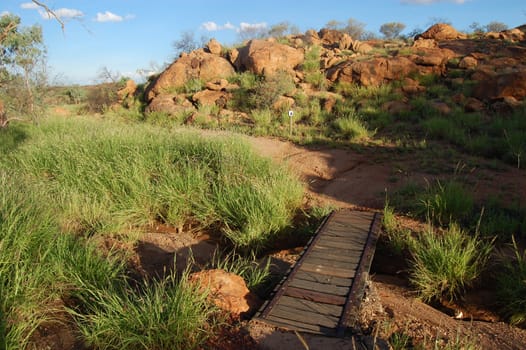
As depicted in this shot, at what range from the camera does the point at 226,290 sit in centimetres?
354

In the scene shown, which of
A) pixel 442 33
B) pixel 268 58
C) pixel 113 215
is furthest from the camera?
pixel 442 33

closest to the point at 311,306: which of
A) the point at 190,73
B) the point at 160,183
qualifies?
the point at 160,183

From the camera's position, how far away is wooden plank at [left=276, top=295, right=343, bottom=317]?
345 centimetres

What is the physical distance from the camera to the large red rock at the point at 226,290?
3418mm

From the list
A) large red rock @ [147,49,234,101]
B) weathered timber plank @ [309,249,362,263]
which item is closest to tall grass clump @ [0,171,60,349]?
weathered timber plank @ [309,249,362,263]

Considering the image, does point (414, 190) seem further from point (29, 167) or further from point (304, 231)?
point (29, 167)

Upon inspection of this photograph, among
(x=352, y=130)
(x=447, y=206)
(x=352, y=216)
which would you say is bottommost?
(x=352, y=216)

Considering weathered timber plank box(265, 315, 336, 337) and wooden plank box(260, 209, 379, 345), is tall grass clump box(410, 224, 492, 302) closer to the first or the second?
wooden plank box(260, 209, 379, 345)

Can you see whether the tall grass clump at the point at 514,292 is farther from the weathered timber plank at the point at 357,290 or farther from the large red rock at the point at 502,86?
the large red rock at the point at 502,86

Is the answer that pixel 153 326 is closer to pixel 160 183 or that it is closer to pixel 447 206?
pixel 160 183

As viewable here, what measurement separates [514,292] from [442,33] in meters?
15.5

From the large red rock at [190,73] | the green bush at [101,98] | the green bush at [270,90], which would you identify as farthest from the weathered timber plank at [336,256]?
the green bush at [101,98]

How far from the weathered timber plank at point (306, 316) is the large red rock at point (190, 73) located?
14.0m

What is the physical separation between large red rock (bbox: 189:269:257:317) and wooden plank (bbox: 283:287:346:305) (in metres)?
0.33
